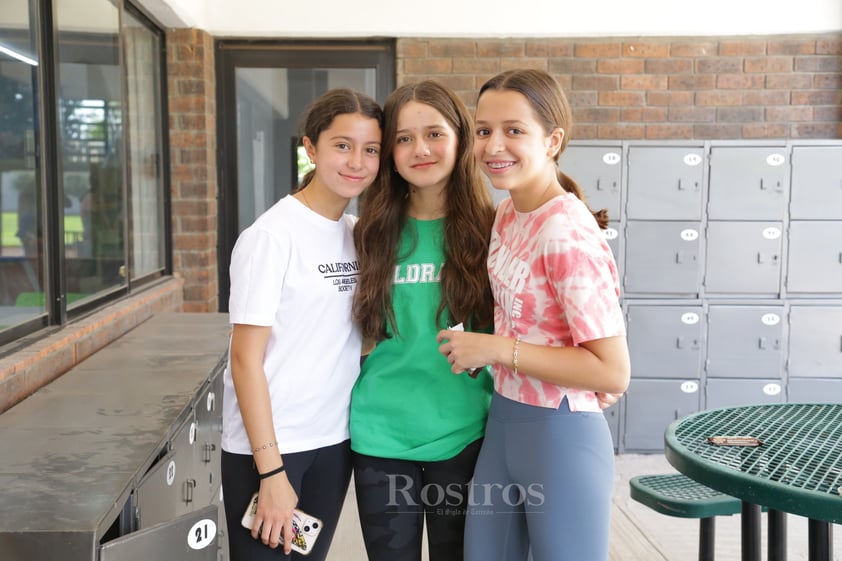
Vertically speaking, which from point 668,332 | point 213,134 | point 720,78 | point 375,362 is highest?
point 720,78

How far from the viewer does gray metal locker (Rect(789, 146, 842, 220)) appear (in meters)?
4.27

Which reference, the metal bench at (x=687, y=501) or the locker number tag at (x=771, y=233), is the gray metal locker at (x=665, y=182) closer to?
the locker number tag at (x=771, y=233)

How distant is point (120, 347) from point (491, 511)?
1804mm

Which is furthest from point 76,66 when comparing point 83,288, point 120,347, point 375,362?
point 375,362

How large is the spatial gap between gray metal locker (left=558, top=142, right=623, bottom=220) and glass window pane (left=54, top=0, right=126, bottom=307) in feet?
7.74

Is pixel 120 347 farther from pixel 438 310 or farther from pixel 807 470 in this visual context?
pixel 807 470

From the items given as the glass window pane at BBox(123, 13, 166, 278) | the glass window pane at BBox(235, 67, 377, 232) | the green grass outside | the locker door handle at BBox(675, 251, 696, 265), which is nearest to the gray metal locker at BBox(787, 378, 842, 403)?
the locker door handle at BBox(675, 251, 696, 265)

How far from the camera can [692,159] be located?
4.30m

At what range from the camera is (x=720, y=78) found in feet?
14.8

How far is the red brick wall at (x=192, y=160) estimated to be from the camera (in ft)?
14.1

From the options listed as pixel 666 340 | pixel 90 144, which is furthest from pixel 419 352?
pixel 666 340

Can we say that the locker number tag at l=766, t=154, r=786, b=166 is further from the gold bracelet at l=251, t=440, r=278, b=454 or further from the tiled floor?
the gold bracelet at l=251, t=440, r=278, b=454

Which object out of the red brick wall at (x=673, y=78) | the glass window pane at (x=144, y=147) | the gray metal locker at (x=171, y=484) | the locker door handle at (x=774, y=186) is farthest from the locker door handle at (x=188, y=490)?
the locker door handle at (x=774, y=186)

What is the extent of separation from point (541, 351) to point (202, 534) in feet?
2.32
